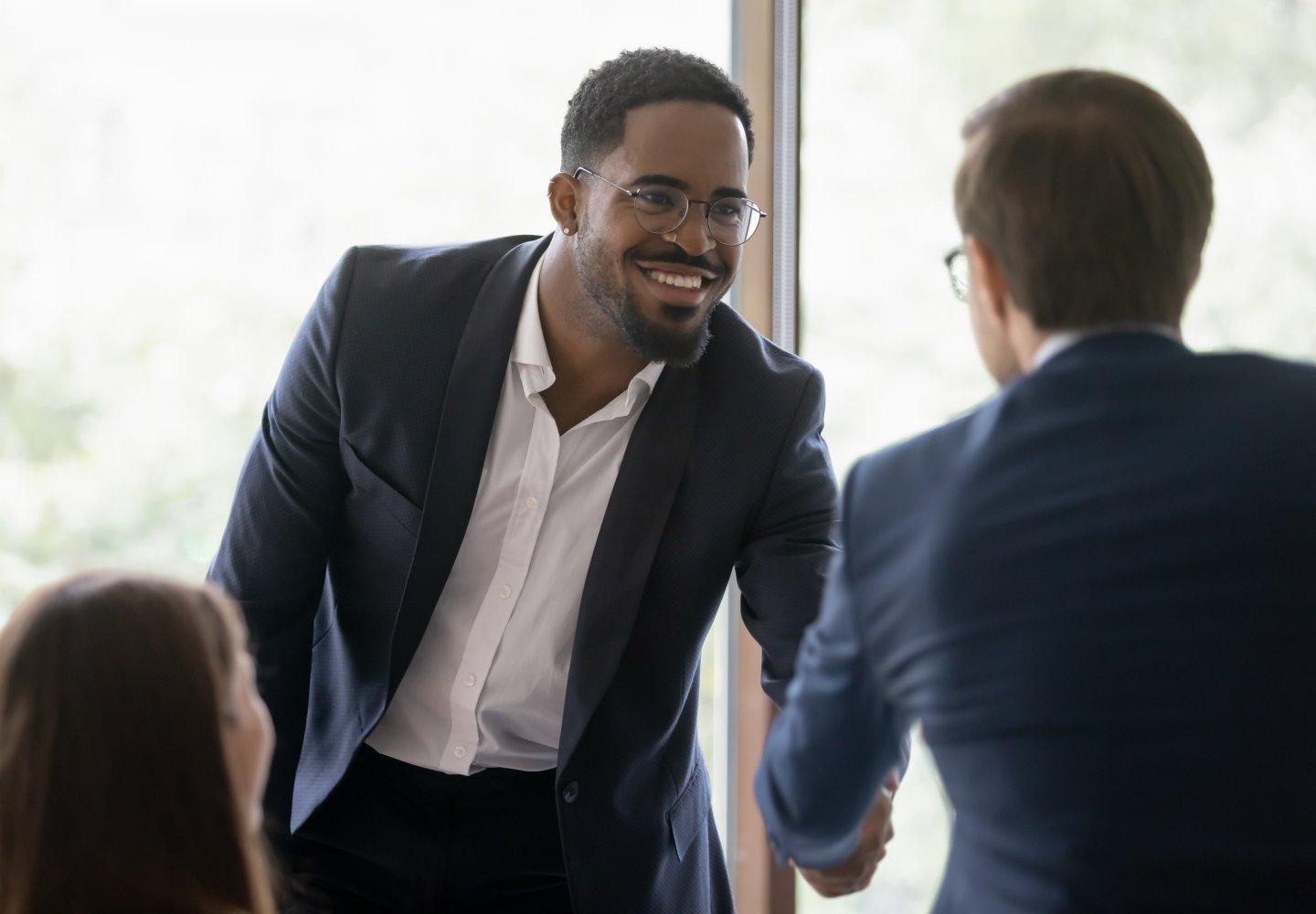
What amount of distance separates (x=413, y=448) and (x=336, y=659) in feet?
1.13

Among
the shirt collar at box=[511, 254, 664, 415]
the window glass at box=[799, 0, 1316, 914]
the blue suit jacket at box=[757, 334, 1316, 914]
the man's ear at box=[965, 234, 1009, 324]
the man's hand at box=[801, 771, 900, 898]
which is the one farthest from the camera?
the window glass at box=[799, 0, 1316, 914]

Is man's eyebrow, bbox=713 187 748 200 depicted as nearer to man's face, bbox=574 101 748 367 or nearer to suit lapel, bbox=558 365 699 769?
man's face, bbox=574 101 748 367

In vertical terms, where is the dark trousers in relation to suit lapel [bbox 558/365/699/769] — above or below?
below

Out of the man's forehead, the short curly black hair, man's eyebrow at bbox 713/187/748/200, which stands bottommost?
man's eyebrow at bbox 713/187/748/200

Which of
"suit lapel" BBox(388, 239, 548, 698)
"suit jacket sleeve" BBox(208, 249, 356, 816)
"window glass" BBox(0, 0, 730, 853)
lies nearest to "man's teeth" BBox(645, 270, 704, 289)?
"suit lapel" BBox(388, 239, 548, 698)

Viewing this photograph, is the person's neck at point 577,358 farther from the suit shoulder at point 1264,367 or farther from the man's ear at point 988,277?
the suit shoulder at point 1264,367

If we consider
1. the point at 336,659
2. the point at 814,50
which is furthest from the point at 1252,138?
the point at 336,659

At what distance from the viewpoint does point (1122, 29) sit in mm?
2654

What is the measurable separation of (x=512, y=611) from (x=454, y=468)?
0.22 m

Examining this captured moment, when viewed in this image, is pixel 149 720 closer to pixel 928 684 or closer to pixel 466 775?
pixel 928 684

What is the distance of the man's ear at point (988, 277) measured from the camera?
1.08 metres

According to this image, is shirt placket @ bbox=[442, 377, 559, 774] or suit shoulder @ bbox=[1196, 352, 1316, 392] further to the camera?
shirt placket @ bbox=[442, 377, 559, 774]

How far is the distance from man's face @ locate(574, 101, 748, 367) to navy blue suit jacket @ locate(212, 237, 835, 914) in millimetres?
113

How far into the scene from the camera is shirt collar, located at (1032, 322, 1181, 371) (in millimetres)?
1030
